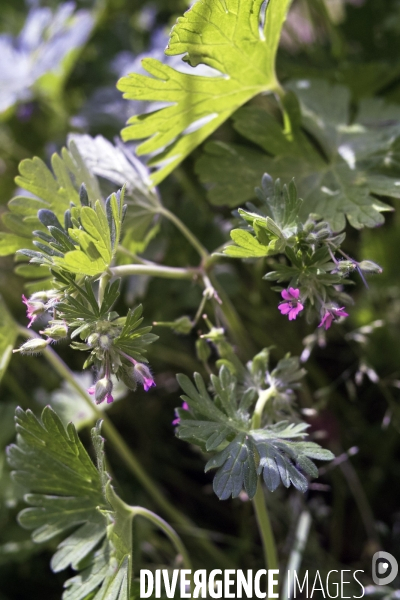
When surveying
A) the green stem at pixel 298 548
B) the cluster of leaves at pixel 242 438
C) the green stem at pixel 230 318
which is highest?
the cluster of leaves at pixel 242 438

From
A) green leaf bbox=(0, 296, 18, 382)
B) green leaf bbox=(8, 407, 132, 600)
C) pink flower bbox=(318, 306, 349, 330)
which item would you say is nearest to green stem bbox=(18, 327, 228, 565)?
green leaf bbox=(0, 296, 18, 382)

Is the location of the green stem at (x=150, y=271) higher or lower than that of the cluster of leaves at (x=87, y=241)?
lower

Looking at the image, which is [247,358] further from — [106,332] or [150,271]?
[106,332]

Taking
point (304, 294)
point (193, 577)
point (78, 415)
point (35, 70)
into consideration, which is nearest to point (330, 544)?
point (193, 577)

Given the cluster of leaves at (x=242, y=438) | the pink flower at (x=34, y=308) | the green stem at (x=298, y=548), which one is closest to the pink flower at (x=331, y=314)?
the cluster of leaves at (x=242, y=438)

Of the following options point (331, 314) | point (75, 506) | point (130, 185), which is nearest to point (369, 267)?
point (331, 314)

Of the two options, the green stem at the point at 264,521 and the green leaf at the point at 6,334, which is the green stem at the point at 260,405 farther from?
the green leaf at the point at 6,334
